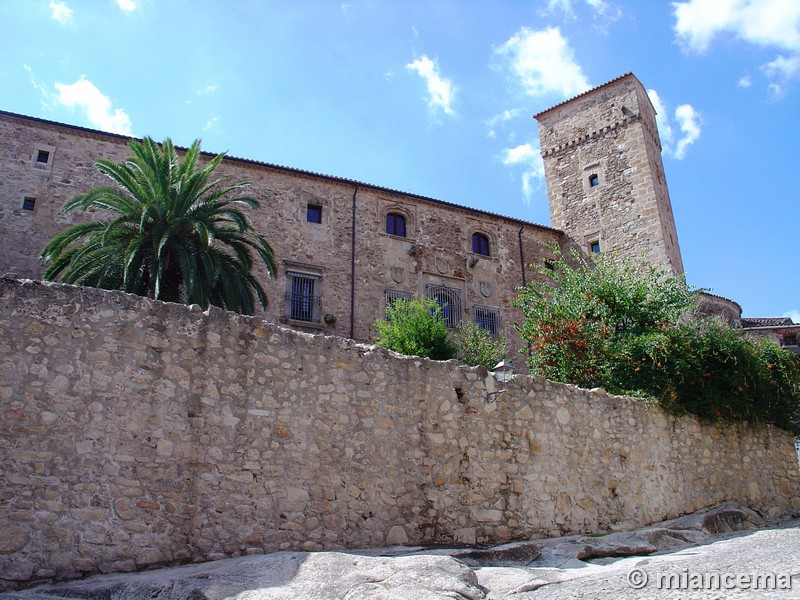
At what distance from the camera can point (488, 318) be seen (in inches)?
1165

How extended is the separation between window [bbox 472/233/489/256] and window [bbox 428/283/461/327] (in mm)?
2442

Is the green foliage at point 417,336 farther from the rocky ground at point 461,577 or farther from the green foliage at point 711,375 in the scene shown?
the rocky ground at point 461,577

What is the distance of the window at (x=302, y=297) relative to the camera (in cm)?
2569

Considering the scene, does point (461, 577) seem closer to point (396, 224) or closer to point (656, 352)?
point (656, 352)

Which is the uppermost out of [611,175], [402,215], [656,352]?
[611,175]

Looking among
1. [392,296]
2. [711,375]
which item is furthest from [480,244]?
[711,375]

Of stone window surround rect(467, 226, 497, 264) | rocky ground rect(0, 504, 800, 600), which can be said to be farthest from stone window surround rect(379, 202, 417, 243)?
rocky ground rect(0, 504, 800, 600)

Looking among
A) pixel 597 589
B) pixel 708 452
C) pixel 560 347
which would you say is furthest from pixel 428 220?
pixel 597 589

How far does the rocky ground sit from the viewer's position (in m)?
6.65

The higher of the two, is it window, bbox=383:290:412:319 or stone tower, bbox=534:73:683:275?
stone tower, bbox=534:73:683:275

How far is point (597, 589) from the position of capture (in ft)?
23.1

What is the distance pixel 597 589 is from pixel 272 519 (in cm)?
383

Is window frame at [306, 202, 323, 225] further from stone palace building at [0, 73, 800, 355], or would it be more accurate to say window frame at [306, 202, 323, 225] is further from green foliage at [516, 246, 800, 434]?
green foliage at [516, 246, 800, 434]

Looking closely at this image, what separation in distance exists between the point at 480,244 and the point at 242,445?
911 inches
